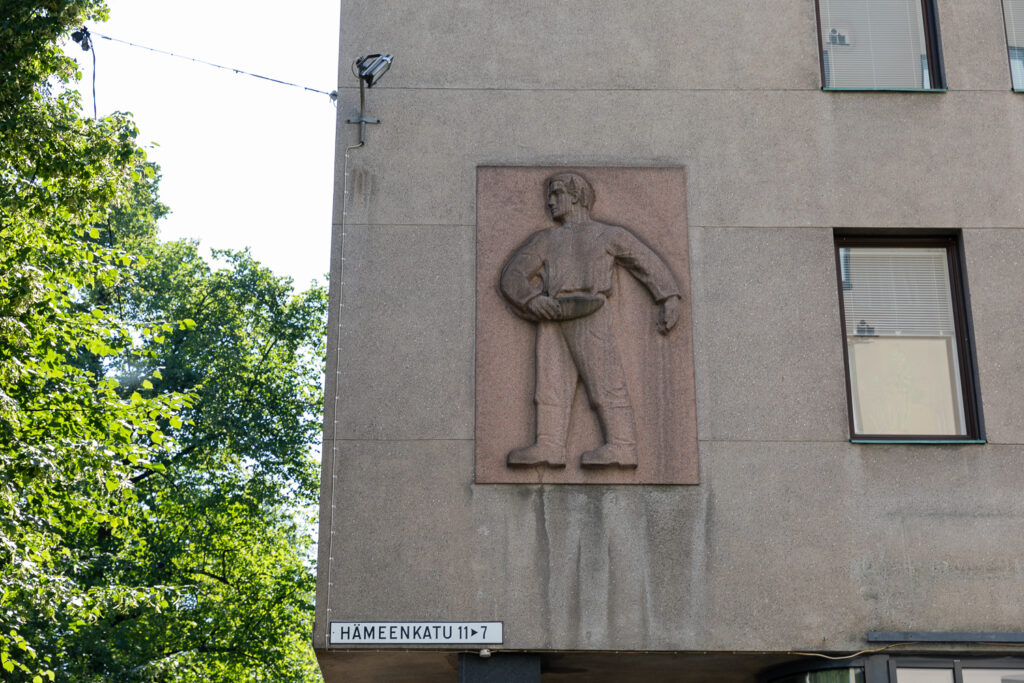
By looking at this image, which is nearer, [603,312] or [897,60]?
[603,312]

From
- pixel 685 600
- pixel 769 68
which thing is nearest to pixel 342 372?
pixel 685 600

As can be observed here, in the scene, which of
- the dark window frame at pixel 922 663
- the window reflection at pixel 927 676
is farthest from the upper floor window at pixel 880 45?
the window reflection at pixel 927 676

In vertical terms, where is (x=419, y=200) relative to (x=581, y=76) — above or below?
below

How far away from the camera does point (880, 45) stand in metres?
12.6

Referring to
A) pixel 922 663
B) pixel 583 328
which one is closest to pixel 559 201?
pixel 583 328

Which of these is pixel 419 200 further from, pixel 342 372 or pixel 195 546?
pixel 195 546

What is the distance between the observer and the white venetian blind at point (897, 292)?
11711 mm

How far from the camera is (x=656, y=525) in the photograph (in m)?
10.9

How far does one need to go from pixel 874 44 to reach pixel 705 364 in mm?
3709

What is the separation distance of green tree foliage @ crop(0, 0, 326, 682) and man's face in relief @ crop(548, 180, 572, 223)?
18.9 feet

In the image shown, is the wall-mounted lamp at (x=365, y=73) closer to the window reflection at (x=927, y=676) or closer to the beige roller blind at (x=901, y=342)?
the beige roller blind at (x=901, y=342)

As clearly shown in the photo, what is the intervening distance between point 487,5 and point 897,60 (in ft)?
12.7

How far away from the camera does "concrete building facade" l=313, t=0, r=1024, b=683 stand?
10.7 meters

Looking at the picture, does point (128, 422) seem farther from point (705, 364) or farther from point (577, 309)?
point (705, 364)
